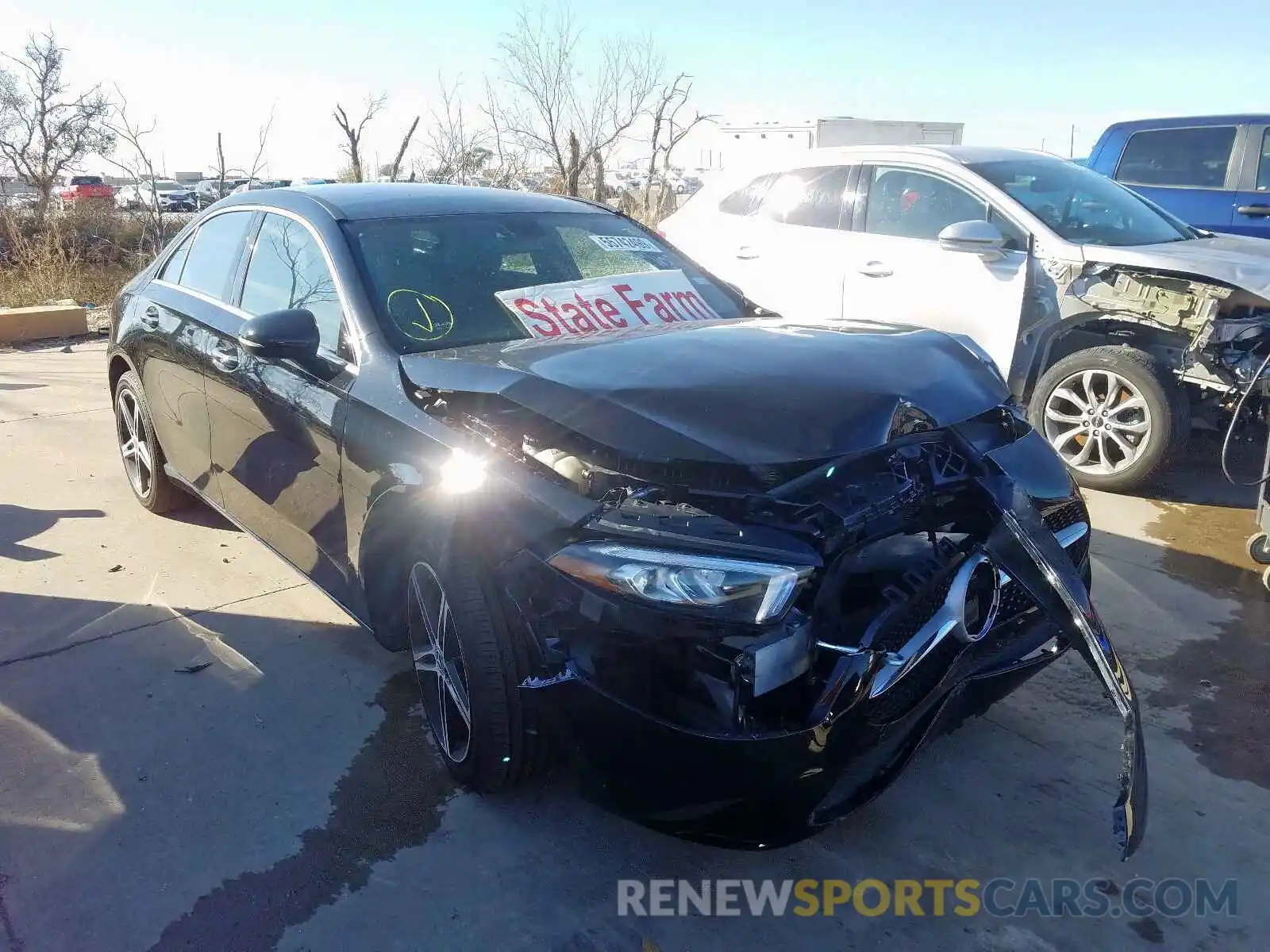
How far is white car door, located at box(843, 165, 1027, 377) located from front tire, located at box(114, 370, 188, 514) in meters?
3.92

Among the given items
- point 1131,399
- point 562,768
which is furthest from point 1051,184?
point 562,768

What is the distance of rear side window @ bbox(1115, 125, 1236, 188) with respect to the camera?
25.7 feet

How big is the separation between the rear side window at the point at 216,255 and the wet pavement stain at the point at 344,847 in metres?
1.99

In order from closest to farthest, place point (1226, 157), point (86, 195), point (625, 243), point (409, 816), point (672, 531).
A: point (672, 531), point (409, 816), point (625, 243), point (1226, 157), point (86, 195)

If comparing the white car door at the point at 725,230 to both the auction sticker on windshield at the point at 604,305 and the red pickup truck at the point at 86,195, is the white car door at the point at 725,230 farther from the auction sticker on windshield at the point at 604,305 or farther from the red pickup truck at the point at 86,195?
the red pickup truck at the point at 86,195

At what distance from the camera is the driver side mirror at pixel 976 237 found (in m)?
5.15

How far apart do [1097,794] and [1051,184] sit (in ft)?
13.5

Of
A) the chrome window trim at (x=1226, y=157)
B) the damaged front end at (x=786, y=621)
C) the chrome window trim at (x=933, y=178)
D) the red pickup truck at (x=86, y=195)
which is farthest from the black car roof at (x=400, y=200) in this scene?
the red pickup truck at (x=86, y=195)

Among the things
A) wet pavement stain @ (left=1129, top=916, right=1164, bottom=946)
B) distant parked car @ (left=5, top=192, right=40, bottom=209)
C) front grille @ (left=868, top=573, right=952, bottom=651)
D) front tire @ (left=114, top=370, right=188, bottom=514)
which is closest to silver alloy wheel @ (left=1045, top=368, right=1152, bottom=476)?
wet pavement stain @ (left=1129, top=916, right=1164, bottom=946)

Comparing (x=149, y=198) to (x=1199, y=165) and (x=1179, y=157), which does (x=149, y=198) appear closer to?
(x=1179, y=157)

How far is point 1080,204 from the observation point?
556 centimetres

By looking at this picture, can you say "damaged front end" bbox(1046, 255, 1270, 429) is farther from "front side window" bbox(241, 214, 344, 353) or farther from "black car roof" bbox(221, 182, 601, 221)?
"front side window" bbox(241, 214, 344, 353)

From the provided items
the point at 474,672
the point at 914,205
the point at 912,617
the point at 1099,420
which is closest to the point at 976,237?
the point at 914,205

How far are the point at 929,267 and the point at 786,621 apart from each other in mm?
4149
